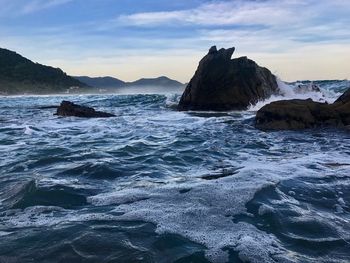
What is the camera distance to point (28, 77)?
111m

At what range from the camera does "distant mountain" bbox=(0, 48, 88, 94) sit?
4038 inches

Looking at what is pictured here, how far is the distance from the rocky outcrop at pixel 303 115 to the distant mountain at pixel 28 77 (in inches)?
3398

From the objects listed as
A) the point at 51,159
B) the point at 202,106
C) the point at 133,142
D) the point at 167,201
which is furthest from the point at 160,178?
the point at 202,106

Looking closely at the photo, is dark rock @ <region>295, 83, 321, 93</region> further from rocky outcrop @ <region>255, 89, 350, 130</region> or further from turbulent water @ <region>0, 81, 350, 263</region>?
turbulent water @ <region>0, 81, 350, 263</region>

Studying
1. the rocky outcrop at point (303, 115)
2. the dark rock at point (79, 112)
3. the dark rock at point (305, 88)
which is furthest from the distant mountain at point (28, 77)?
the rocky outcrop at point (303, 115)

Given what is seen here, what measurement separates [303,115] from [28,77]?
10485 cm

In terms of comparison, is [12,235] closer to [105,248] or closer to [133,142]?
[105,248]

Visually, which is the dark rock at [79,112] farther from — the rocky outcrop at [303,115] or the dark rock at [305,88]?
the dark rock at [305,88]

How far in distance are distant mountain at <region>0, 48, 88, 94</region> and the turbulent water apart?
89.8 metres

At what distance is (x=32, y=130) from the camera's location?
15.4m

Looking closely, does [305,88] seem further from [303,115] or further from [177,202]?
[177,202]

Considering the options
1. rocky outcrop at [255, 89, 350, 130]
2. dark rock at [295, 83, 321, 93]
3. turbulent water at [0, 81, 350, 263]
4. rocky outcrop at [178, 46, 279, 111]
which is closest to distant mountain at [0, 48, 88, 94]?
rocky outcrop at [178, 46, 279, 111]

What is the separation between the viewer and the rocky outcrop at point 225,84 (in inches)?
908

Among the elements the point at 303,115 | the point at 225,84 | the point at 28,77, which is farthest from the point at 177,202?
the point at 28,77
